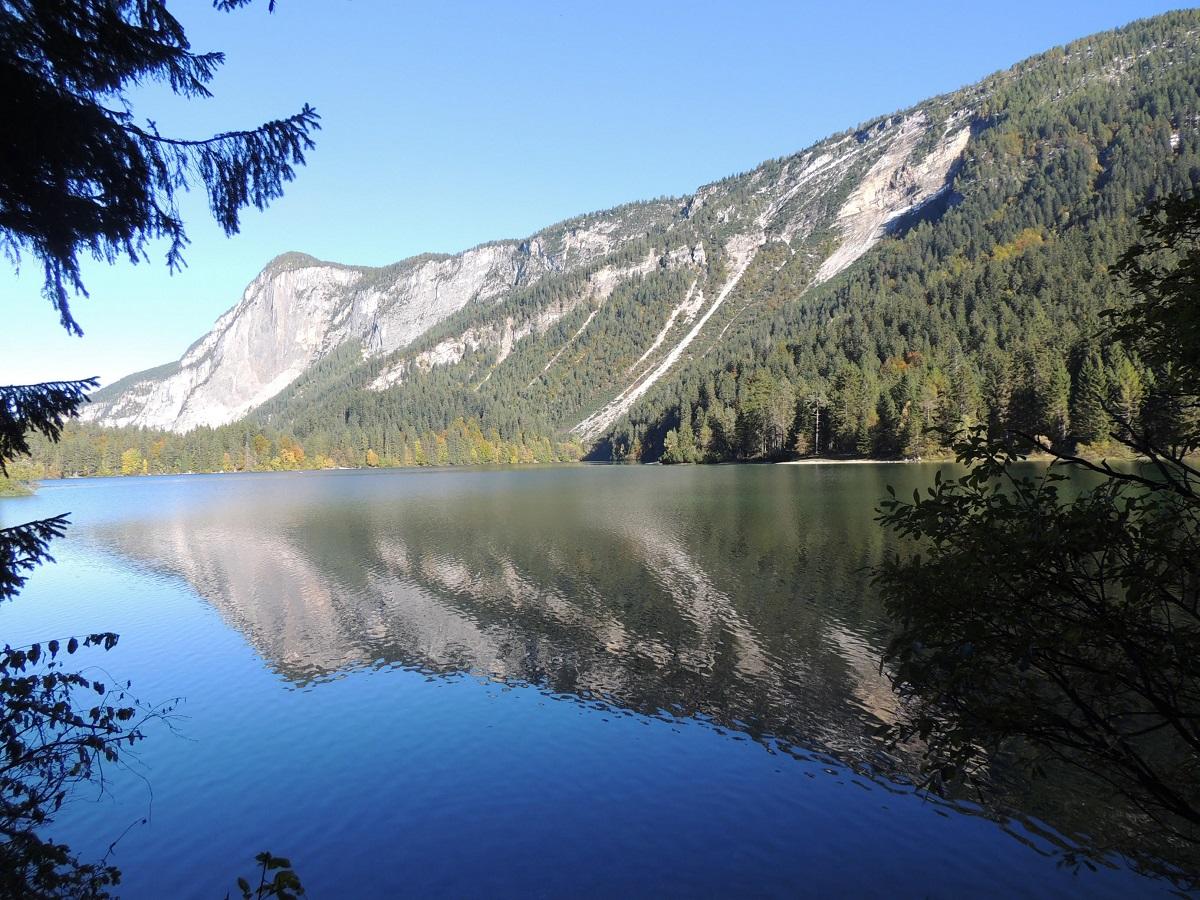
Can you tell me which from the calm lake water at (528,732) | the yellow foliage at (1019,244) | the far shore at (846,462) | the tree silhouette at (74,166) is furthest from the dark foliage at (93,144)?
the yellow foliage at (1019,244)

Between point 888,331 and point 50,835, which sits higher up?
point 888,331

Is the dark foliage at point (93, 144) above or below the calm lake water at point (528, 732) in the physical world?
above

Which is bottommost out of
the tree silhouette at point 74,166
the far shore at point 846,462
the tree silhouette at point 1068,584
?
the tree silhouette at point 1068,584

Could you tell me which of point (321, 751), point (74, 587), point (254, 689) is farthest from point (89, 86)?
point (74, 587)

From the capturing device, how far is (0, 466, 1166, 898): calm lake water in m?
10.6

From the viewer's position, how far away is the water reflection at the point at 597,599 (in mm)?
18000

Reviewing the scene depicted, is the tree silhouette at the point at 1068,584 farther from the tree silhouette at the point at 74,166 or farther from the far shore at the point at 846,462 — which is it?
the far shore at the point at 846,462

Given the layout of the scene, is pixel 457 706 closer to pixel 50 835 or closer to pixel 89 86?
pixel 50 835

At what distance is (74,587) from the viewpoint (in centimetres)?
3441

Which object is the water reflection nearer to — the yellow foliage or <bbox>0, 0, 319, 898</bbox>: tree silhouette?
<bbox>0, 0, 319, 898</bbox>: tree silhouette

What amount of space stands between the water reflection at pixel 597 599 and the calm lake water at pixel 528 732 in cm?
16

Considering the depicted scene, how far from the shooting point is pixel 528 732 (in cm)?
1581

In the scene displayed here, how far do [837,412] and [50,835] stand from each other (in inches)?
4708

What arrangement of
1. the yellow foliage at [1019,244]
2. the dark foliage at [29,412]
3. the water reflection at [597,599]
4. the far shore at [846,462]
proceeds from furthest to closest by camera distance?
the yellow foliage at [1019,244], the far shore at [846,462], the water reflection at [597,599], the dark foliage at [29,412]
